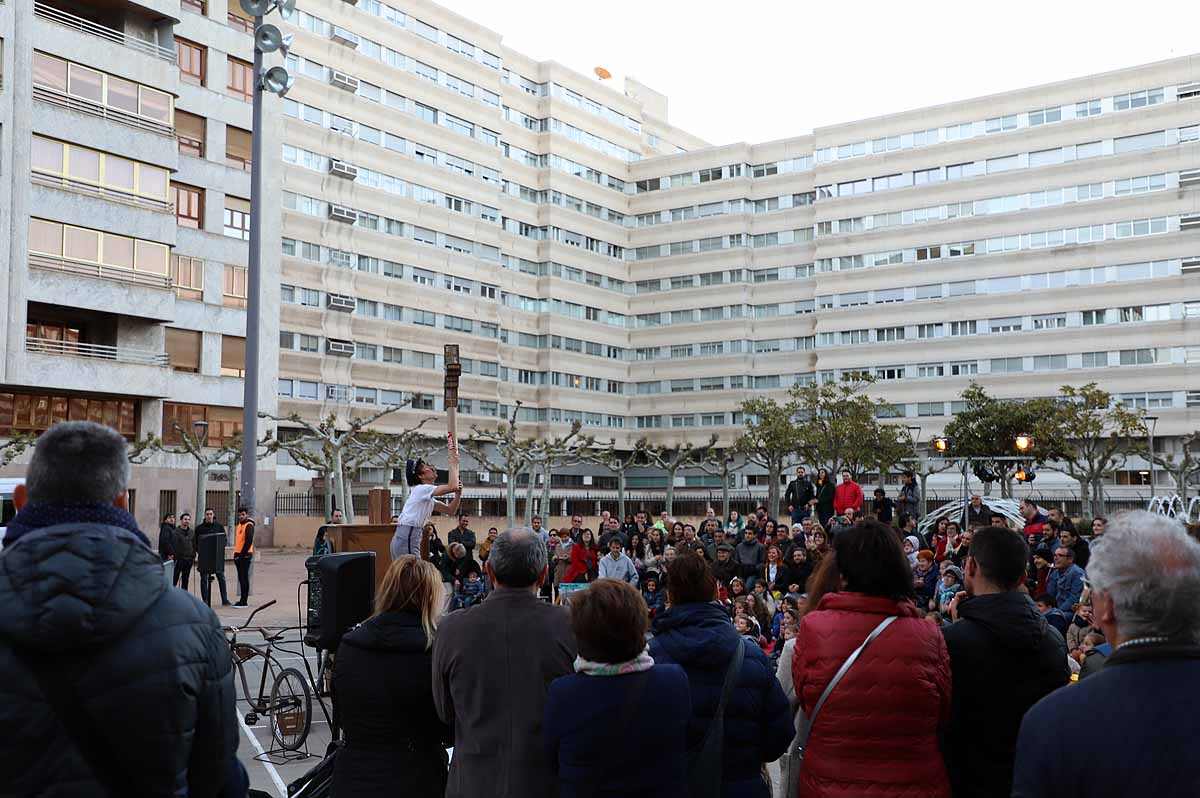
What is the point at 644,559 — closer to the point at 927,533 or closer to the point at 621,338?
the point at 927,533

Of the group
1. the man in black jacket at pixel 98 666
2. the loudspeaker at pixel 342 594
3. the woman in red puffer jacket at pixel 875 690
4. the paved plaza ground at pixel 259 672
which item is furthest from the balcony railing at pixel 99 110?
the man in black jacket at pixel 98 666

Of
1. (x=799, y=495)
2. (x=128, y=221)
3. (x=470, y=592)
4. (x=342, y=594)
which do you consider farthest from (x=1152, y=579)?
(x=128, y=221)

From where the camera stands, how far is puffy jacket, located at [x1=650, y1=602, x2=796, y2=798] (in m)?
4.42

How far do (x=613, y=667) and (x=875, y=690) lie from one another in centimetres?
103

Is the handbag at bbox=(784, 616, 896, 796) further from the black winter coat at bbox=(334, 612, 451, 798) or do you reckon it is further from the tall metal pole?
the tall metal pole

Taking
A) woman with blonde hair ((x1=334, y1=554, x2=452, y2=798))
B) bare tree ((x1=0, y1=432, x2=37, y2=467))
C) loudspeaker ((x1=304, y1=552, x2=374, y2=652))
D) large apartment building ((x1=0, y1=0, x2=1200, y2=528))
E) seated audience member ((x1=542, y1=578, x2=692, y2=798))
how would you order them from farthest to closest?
large apartment building ((x1=0, y1=0, x2=1200, y2=528)) < bare tree ((x1=0, y1=432, x2=37, y2=467)) < loudspeaker ((x1=304, y1=552, x2=374, y2=652)) < woman with blonde hair ((x1=334, y1=554, x2=452, y2=798)) < seated audience member ((x1=542, y1=578, x2=692, y2=798))

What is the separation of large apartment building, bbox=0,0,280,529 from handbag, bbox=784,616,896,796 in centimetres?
4051

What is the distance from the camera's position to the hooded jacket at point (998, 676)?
439cm

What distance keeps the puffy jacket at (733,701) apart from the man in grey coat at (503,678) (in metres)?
0.47

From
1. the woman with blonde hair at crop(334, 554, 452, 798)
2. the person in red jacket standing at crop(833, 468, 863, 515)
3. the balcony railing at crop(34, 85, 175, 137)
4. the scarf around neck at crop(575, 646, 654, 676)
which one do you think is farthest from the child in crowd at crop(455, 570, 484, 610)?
the balcony railing at crop(34, 85, 175, 137)

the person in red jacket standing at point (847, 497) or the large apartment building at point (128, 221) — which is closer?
the person in red jacket standing at point (847, 497)

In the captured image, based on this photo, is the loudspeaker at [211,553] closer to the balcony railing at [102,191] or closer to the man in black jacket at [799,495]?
the man in black jacket at [799,495]

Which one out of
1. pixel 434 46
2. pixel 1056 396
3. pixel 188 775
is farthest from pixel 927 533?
pixel 434 46

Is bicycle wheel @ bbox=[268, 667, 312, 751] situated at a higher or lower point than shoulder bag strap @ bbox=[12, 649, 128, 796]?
lower
